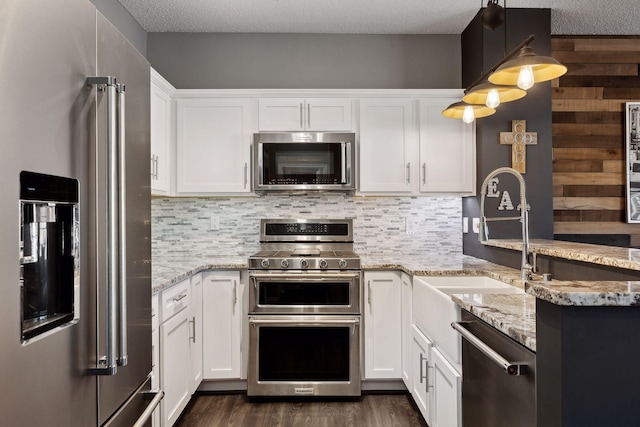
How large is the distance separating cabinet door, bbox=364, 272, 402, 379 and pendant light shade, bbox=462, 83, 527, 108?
1252 millimetres

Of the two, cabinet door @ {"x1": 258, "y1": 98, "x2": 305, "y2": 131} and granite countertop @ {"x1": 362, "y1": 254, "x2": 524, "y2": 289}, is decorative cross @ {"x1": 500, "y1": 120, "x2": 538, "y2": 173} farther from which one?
cabinet door @ {"x1": 258, "y1": 98, "x2": 305, "y2": 131}

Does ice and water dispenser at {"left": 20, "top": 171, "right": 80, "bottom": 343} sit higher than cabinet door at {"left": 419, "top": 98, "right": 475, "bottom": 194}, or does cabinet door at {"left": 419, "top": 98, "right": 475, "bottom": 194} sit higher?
cabinet door at {"left": 419, "top": 98, "right": 475, "bottom": 194}

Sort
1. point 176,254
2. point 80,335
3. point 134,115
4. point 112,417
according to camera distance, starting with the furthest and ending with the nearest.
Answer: point 176,254, point 134,115, point 112,417, point 80,335

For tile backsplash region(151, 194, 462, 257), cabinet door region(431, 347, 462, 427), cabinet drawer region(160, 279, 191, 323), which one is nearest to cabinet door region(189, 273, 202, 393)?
cabinet drawer region(160, 279, 191, 323)

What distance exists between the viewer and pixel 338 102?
3023 mm

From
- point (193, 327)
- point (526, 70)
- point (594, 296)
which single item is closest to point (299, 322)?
point (193, 327)

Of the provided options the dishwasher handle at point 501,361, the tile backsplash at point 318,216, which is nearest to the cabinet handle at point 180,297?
the tile backsplash at point 318,216

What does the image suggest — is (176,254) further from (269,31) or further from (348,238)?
(269,31)

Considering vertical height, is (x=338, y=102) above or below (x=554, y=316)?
above

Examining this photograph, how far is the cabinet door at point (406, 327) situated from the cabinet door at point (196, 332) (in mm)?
1359

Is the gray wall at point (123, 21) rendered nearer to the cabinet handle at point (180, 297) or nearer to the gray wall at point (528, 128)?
the cabinet handle at point (180, 297)

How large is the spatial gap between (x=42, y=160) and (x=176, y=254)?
2.54 m

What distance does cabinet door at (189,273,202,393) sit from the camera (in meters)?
2.56

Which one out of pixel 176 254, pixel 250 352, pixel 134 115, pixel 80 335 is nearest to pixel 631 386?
pixel 80 335
